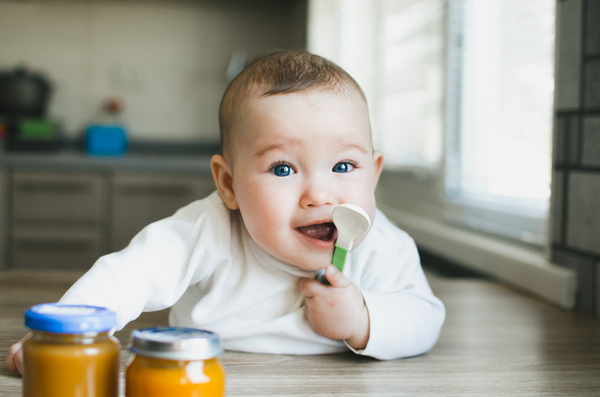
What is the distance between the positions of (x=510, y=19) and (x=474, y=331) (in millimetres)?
903

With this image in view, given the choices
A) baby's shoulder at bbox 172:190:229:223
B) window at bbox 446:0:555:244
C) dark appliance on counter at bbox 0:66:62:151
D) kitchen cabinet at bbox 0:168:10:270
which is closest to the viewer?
baby's shoulder at bbox 172:190:229:223

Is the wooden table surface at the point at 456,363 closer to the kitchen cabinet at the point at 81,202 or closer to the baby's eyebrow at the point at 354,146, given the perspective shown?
the baby's eyebrow at the point at 354,146

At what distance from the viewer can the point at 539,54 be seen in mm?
1311

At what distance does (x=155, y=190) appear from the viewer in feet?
8.07

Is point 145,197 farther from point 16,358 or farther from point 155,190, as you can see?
point 16,358

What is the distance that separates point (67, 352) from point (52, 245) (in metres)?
2.23

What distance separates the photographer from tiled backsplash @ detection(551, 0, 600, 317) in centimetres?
100

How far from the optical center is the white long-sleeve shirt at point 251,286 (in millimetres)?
702

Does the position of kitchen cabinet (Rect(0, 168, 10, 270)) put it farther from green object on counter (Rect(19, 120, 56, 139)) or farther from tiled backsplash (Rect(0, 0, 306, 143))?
tiled backsplash (Rect(0, 0, 306, 143))

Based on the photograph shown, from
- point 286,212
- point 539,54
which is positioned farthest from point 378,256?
point 539,54

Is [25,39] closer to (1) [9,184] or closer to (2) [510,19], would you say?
(1) [9,184]

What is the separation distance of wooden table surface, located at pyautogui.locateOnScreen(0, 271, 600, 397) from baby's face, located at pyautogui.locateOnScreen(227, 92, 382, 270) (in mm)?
129

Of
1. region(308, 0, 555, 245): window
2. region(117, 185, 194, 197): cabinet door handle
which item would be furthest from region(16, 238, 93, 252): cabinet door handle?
region(308, 0, 555, 245): window

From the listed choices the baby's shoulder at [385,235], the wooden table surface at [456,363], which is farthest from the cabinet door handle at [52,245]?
the baby's shoulder at [385,235]
